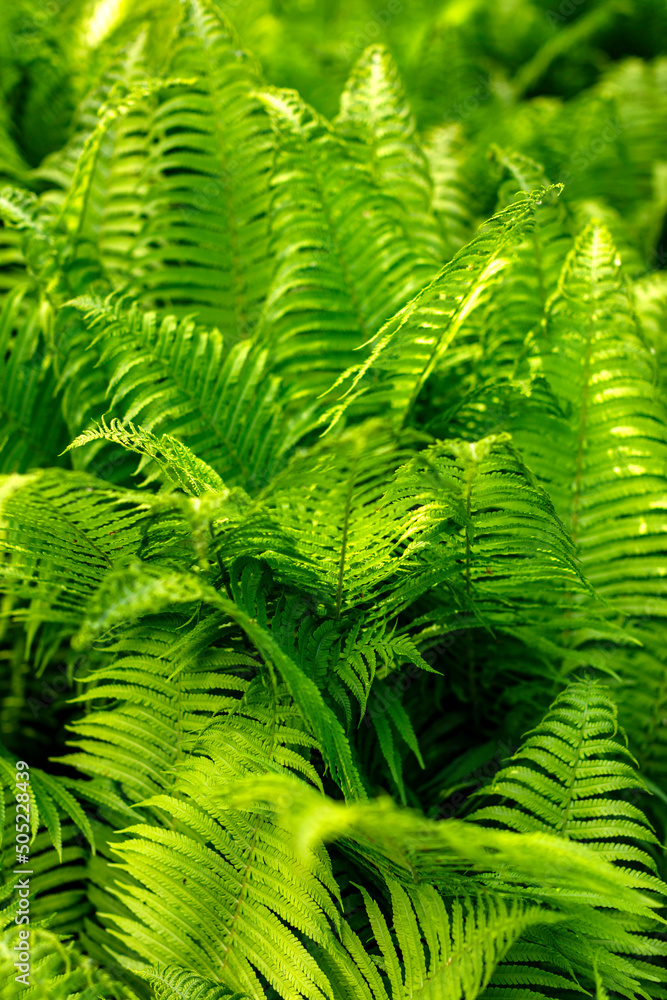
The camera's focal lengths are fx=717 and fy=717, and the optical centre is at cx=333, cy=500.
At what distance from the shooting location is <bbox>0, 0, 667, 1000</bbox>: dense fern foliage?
104cm

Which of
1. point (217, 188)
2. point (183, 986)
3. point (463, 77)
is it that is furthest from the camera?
point (463, 77)

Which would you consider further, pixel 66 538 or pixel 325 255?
pixel 325 255

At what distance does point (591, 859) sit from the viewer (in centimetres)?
90

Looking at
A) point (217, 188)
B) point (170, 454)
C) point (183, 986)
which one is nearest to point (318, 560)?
point (170, 454)

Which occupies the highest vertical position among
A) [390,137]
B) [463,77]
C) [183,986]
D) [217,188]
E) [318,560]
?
[463,77]

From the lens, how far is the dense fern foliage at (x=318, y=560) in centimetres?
104

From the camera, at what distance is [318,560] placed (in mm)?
1145

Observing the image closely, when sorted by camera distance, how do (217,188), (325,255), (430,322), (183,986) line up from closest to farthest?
(183,986)
(430,322)
(325,255)
(217,188)

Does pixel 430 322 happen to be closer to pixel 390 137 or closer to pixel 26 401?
pixel 390 137

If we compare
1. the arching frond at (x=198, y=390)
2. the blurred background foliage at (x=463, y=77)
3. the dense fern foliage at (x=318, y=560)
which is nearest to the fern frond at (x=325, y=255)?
the dense fern foliage at (x=318, y=560)

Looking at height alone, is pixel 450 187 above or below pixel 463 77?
below

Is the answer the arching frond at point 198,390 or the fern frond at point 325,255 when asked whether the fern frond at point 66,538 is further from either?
the fern frond at point 325,255

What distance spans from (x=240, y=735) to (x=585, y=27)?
11.1 ft

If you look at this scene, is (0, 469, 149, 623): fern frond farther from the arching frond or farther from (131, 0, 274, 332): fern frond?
(131, 0, 274, 332): fern frond
